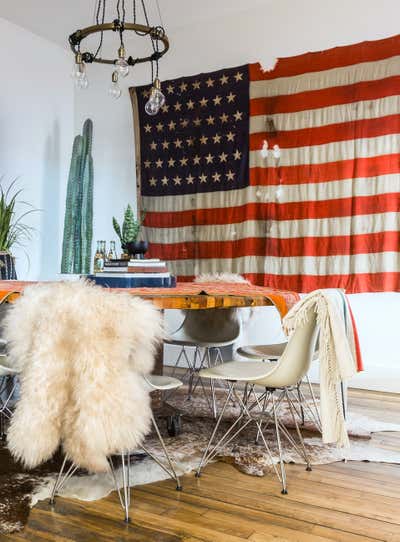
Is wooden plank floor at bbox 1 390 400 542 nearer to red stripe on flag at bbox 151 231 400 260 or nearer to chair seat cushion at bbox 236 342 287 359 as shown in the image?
chair seat cushion at bbox 236 342 287 359

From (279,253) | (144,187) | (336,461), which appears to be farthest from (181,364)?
(336,461)

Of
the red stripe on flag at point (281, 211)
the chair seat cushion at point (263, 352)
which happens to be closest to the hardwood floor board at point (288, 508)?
the chair seat cushion at point (263, 352)

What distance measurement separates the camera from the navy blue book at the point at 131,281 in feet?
8.63

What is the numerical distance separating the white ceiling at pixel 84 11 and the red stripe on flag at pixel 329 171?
146 cm

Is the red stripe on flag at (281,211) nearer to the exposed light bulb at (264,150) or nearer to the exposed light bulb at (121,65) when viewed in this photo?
the exposed light bulb at (264,150)

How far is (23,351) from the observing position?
191cm

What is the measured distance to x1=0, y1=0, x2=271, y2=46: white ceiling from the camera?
468cm

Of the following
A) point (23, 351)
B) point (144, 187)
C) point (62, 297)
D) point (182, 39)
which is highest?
point (182, 39)

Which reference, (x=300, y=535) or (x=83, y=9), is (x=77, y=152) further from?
(x=300, y=535)

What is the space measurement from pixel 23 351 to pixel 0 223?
2976 millimetres

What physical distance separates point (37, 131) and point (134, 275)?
3299 mm

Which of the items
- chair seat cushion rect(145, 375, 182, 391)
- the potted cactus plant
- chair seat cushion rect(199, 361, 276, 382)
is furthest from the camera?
the potted cactus plant

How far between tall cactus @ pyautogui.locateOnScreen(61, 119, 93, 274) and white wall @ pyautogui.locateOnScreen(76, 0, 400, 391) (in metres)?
0.29

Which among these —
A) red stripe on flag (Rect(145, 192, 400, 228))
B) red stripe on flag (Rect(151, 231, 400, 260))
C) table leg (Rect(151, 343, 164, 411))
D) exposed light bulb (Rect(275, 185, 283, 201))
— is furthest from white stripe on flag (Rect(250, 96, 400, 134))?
table leg (Rect(151, 343, 164, 411))
